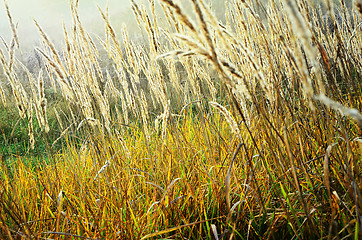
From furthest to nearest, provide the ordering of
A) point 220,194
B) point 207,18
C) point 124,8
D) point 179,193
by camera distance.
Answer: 1. point 124,8
2. point 179,193
3. point 220,194
4. point 207,18

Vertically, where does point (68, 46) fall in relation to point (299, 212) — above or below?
above

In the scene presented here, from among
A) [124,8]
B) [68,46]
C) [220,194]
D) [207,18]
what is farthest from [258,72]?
[124,8]

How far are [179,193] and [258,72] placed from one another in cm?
85

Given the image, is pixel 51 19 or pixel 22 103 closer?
pixel 22 103

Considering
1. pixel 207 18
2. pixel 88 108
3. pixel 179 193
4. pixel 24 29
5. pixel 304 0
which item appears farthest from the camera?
pixel 24 29

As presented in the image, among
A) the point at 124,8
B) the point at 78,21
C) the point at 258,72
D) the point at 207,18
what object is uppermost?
the point at 124,8

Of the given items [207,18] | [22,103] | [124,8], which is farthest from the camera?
[124,8]

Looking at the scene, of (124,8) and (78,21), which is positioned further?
(124,8)

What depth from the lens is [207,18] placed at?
637 millimetres

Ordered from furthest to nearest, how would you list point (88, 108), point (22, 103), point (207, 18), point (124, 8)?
point (124, 8), point (22, 103), point (88, 108), point (207, 18)

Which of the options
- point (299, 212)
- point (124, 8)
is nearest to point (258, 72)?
point (299, 212)

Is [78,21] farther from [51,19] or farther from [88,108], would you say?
[51,19]

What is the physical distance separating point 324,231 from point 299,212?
0.09 metres

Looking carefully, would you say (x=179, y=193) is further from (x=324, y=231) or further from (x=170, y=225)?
(x=324, y=231)
